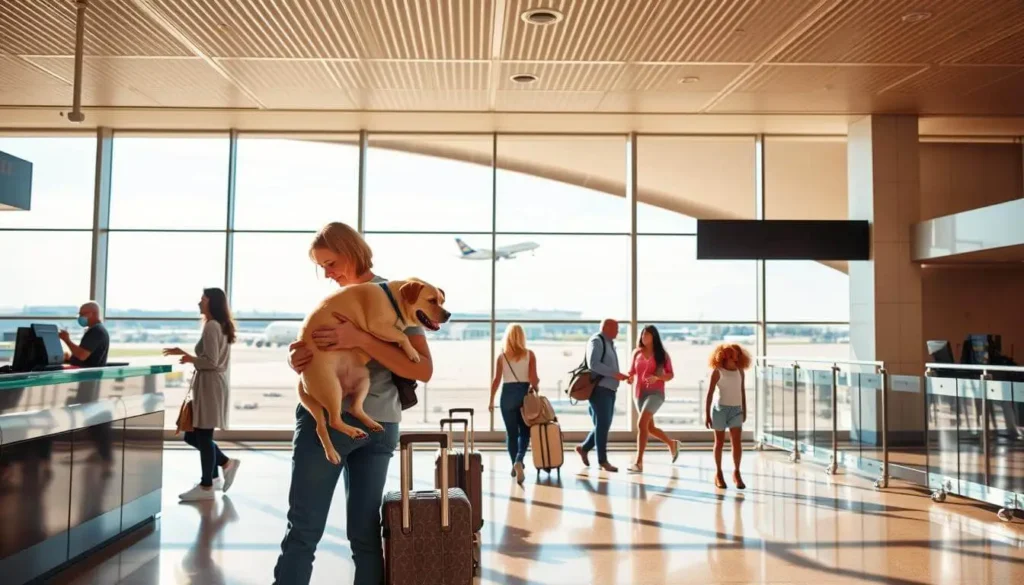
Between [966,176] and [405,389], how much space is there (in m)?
12.5

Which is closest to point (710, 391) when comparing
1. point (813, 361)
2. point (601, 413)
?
point (601, 413)

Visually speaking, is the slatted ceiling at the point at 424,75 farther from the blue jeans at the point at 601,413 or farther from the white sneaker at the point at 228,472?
the white sneaker at the point at 228,472

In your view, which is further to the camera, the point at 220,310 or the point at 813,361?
the point at 813,361

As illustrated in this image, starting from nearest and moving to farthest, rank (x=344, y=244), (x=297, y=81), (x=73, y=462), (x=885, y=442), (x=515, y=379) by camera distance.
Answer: (x=344, y=244)
(x=73, y=462)
(x=885, y=442)
(x=515, y=379)
(x=297, y=81)

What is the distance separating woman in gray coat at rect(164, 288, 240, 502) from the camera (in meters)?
7.21

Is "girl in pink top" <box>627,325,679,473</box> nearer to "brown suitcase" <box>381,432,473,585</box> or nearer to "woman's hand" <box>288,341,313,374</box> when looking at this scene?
"brown suitcase" <box>381,432,473,585</box>

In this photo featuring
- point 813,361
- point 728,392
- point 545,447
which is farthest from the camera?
point 813,361

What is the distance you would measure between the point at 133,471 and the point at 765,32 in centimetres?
636

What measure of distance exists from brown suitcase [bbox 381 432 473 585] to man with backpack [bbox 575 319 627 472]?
5.88m

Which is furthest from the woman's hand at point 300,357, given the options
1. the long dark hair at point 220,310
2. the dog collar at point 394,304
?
the long dark hair at point 220,310

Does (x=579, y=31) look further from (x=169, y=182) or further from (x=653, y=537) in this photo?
(x=169, y=182)

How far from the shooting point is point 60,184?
12289 millimetres

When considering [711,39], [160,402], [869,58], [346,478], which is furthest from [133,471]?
[869,58]

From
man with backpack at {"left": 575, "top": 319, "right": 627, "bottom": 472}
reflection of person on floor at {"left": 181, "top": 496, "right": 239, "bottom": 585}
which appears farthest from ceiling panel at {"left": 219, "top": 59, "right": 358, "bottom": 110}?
reflection of person on floor at {"left": 181, "top": 496, "right": 239, "bottom": 585}
